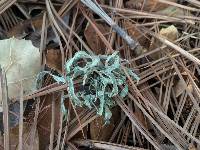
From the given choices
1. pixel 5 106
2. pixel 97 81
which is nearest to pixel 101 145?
pixel 97 81

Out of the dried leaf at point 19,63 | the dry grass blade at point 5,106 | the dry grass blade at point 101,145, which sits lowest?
the dry grass blade at point 101,145

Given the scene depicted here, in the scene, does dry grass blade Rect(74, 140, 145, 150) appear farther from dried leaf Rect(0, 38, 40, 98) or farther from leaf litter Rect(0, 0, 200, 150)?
dried leaf Rect(0, 38, 40, 98)

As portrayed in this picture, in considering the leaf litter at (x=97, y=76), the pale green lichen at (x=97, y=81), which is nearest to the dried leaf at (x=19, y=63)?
the leaf litter at (x=97, y=76)

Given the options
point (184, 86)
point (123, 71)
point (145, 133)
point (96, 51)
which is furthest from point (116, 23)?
point (145, 133)

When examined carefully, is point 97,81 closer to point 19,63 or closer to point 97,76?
point 97,76

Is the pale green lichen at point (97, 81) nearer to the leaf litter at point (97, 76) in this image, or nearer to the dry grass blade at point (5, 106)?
the leaf litter at point (97, 76)

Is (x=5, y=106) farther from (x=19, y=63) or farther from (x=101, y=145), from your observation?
(x=101, y=145)

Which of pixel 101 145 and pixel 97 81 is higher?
pixel 97 81

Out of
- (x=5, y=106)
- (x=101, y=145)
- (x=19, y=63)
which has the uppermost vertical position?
(x=19, y=63)

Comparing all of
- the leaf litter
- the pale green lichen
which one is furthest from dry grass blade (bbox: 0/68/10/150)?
the pale green lichen
